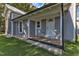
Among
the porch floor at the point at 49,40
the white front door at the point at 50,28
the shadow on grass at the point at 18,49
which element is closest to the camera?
the shadow on grass at the point at 18,49

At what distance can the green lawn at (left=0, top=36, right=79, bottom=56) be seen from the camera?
4.39 meters

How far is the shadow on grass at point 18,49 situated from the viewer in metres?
4.42

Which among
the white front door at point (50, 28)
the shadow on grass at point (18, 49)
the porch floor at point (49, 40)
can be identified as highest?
the white front door at point (50, 28)

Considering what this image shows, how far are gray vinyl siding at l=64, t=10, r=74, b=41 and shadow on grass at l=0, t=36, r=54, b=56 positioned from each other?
642mm

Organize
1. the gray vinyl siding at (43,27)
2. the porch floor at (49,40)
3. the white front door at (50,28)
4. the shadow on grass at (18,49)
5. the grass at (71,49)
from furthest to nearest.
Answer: the gray vinyl siding at (43,27)
the white front door at (50,28)
the porch floor at (49,40)
the shadow on grass at (18,49)
the grass at (71,49)

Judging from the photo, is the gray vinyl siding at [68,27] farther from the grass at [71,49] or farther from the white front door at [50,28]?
the white front door at [50,28]

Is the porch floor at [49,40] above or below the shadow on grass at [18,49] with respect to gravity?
above

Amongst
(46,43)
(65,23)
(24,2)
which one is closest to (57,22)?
(65,23)

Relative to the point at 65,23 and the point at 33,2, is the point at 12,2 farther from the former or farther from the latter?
the point at 65,23

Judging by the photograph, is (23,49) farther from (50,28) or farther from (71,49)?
(71,49)

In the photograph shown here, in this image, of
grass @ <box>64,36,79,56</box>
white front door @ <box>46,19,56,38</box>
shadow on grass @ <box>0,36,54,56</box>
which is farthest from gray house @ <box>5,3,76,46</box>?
shadow on grass @ <box>0,36,54,56</box>

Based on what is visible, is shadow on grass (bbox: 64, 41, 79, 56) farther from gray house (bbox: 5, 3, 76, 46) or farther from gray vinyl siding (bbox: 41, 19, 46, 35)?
gray vinyl siding (bbox: 41, 19, 46, 35)

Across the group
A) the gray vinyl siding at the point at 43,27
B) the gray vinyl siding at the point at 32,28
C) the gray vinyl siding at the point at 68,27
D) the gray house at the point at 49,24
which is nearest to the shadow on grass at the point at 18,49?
the gray house at the point at 49,24

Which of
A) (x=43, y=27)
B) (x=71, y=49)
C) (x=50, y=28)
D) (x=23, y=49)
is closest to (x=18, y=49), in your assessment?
(x=23, y=49)
